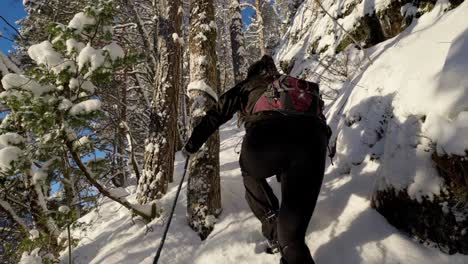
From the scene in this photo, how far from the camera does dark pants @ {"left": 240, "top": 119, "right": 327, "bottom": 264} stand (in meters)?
2.28

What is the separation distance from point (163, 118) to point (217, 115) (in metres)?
1.89

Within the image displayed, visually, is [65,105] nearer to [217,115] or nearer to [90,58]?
[90,58]

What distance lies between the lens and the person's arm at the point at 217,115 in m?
2.88

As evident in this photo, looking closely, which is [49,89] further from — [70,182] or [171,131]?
[171,131]

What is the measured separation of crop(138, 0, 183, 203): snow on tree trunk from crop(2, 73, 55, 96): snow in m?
1.97

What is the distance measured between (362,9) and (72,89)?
228 inches

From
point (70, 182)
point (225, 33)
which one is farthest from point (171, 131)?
point (225, 33)

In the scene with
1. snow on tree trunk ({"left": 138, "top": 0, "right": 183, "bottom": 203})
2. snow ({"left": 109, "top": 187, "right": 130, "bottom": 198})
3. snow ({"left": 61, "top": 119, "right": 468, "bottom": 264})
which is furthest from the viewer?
snow on tree trunk ({"left": 138, "top": 0, "right": 183, "bottom": 203})

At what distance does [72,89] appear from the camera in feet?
9.20

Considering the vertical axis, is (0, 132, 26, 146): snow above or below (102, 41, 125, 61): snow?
below

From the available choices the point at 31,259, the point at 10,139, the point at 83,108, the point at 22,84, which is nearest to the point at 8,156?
the point at 10,139

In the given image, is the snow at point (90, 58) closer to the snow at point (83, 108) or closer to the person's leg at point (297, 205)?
the snow at point (83, 108)

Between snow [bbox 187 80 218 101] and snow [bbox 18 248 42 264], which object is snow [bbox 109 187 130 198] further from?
snow [bbox 187 80 218 101]

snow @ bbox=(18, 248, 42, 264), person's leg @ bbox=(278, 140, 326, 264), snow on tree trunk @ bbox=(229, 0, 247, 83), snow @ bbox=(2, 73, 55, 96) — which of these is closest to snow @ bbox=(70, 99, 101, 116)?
snow @ bbox=(2, 73, 55, 96)
